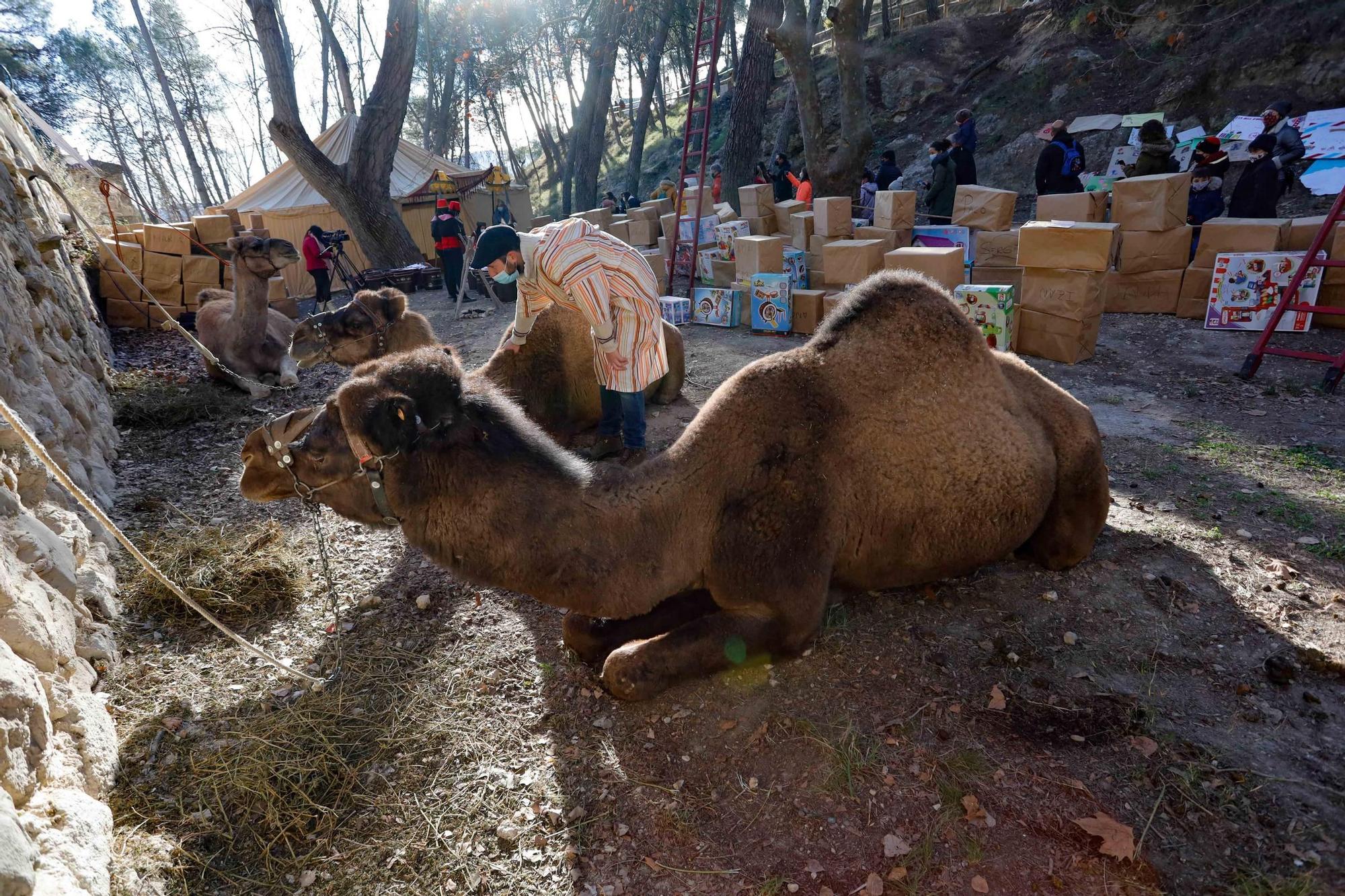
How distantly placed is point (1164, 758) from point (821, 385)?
1.98 m

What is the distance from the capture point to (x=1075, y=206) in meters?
9.31

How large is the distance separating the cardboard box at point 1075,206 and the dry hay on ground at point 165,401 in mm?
10136

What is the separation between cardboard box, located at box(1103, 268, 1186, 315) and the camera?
878cm

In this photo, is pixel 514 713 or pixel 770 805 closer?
pixel 770 805

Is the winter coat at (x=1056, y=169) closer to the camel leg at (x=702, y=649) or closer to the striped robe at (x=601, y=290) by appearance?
the striped robe at (x=601, y=290)

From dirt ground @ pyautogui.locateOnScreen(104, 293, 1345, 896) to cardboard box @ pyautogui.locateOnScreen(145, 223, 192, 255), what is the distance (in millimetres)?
9851

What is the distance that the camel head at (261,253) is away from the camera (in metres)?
7.81

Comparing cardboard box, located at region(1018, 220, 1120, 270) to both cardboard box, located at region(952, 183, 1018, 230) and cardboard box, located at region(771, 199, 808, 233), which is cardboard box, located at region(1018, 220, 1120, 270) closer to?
cardboard box, located at region(952, 183, 1018, 230)

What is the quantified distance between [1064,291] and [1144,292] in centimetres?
236

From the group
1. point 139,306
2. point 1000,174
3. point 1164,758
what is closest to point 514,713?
point 1164,758

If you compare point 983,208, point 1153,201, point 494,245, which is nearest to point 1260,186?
point 1153,201

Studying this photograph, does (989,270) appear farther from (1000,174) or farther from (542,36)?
(542,36)

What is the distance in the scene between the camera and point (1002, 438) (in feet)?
11.5

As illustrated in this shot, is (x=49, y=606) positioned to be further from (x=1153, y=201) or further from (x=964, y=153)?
(x=964, y=153)
